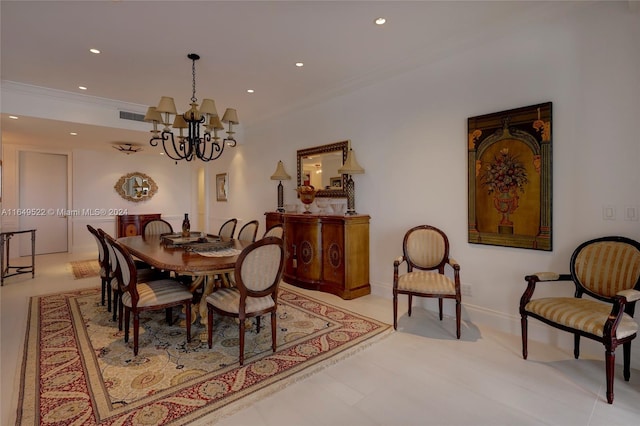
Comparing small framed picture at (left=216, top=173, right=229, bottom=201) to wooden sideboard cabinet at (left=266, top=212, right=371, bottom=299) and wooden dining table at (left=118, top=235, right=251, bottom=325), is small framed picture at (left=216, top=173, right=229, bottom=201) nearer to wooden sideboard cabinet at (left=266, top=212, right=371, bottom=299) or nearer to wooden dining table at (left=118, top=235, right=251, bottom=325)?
wooden sideboard cabinet at (left=266, top=212, right=371, bottom=299)

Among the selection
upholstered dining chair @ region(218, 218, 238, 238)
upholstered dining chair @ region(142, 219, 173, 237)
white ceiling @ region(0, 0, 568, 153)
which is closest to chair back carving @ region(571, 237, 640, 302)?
white ceiling @ region(0, 0, 568, 153)

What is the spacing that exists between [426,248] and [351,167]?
137 centimetres

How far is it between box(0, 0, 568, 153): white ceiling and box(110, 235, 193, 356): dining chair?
1.94 m

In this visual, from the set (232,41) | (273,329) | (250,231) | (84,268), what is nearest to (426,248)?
(273,329)

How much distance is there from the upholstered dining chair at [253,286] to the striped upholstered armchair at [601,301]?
192cm

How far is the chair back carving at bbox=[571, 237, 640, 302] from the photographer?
2184mm

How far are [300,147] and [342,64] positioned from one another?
1.67 m

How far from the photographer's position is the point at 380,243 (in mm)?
4004

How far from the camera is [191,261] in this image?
2557 mm

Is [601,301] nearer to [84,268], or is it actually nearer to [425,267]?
[425,267]

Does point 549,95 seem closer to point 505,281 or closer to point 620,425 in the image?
point 505,281

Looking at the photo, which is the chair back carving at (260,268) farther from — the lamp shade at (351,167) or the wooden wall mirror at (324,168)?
the wooden wall mirror at (324,168)

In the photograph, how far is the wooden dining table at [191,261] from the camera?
2402mm

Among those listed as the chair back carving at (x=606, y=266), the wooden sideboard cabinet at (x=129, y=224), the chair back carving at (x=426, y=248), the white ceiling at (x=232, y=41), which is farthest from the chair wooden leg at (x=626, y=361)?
the wooden sideboard cabinet at (x=129, y=224)
